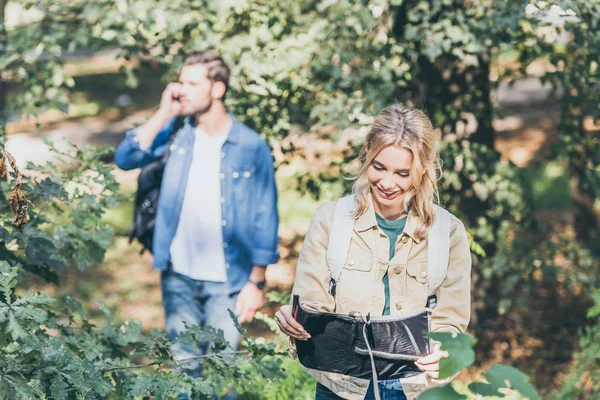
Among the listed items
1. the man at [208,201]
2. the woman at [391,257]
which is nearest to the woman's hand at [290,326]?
the woman at [391,257]

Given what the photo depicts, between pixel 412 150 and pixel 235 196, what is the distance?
1.56 metres

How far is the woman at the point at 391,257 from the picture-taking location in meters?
2.71

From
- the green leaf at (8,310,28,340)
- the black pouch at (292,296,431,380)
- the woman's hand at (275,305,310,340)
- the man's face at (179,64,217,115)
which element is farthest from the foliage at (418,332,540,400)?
the man's face at (179,64,217,115)

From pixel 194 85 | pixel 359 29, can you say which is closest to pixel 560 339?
pixel 359 29

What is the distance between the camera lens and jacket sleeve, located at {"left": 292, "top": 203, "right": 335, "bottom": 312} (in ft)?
9.02

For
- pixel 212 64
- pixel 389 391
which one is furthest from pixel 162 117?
pixel 389 391

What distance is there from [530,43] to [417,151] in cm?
220

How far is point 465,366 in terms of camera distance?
176 cm

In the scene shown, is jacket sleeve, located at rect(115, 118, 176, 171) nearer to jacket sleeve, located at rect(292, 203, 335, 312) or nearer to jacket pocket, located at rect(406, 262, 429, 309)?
jacket sleeve, located at rect(292, 203, 335, 312)

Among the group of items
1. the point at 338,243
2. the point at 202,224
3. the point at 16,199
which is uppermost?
the point at 16,199

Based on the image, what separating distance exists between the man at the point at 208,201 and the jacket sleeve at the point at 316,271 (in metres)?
1.32

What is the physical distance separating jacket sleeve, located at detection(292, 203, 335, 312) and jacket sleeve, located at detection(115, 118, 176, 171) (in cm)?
157

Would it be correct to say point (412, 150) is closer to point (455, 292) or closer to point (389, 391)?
point (455, 292)

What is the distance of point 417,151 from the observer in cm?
271
